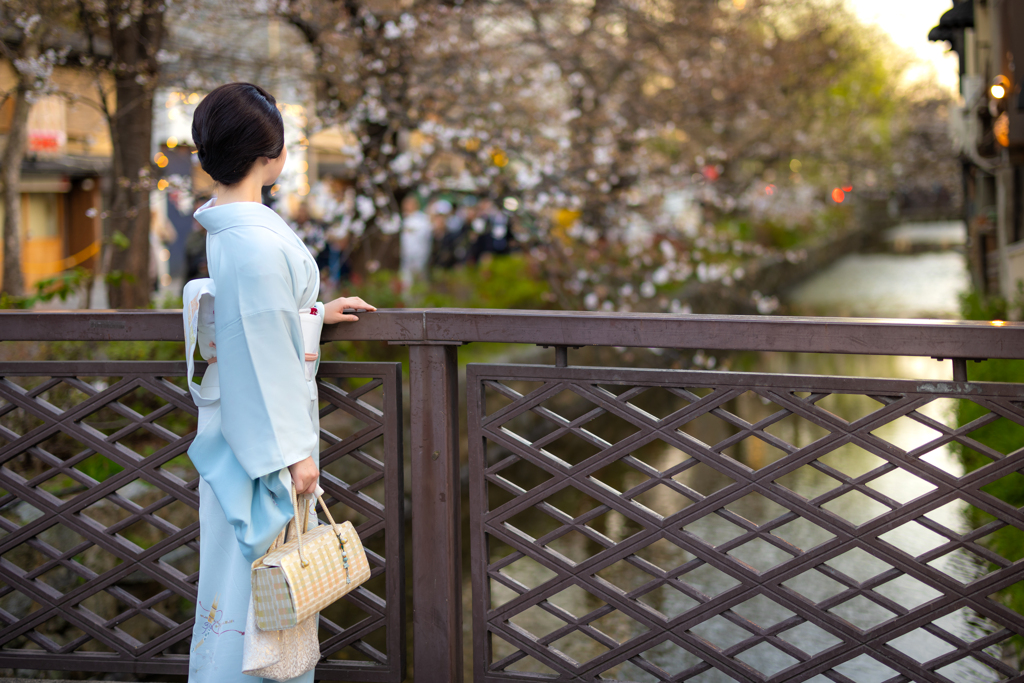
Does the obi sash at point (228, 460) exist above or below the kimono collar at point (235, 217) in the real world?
below

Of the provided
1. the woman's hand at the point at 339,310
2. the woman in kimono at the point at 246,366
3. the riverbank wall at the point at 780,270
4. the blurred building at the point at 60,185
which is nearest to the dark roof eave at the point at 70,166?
the blurred building at the point at 60,185

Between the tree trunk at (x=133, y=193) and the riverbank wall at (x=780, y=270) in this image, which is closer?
the tree trunk at (x=133, y=193)

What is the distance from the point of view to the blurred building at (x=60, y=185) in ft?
47.9

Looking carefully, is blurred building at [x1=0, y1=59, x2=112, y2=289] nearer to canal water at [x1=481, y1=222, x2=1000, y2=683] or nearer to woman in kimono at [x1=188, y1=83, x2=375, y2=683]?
canal water at [x1=481, y1=222, x2=1000, y2=683]

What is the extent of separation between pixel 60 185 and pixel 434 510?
55.9 feet

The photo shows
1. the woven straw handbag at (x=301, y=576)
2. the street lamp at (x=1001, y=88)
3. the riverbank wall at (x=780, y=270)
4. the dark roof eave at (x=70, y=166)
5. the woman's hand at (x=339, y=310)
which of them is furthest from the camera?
the dark roof eave at (x=70, y=166)

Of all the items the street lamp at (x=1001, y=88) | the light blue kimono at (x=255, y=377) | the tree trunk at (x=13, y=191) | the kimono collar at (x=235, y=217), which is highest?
the street lamp at (x=1001, y=88)

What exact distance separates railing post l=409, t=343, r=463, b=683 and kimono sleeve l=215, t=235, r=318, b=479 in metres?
0.51

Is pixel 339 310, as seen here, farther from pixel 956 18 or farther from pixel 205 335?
pixel 956 18

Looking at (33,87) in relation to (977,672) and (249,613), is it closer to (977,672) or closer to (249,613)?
(249,613)

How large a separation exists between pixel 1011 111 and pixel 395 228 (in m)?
5.49

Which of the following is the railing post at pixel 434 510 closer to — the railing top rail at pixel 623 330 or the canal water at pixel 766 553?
the railing top rail at pixel 623 330

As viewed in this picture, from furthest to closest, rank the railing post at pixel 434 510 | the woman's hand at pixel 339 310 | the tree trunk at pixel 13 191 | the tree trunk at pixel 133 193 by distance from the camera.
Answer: the tree trunk at pixel 133 193 → the tree trunk at pixel 13 191 → the railing post at pixel 434 510 → the woman's hand at pixel 339 310

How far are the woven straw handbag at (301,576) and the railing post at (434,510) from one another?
0.40 m
